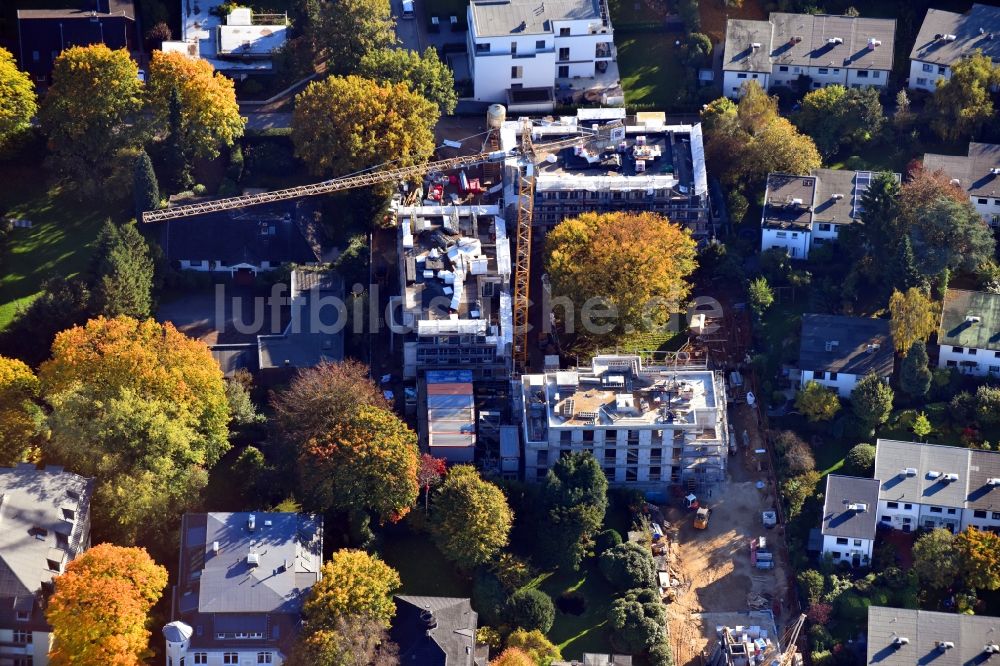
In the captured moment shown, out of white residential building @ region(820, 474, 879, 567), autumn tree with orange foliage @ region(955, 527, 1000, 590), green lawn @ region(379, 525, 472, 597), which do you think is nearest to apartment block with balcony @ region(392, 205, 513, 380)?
green lawn @ region(379, 525, 472, 597)

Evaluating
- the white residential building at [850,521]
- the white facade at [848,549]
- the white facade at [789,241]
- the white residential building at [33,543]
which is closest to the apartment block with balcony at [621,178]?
the white facade at [789,241]

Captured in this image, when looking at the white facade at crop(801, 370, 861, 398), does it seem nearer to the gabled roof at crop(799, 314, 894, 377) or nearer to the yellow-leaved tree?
the gabled roof at crop(799, 314, 894, 377)

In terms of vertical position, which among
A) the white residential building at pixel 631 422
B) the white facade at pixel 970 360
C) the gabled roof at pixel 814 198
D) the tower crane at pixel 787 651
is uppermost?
the gabled roof at pixel 814 198

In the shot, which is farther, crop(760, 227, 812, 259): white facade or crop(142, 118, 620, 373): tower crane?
crop(760, 227, 812, 259): white facade

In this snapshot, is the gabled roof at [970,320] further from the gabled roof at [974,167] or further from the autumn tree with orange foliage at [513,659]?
the autumn tree with orange foliage at [513,659]

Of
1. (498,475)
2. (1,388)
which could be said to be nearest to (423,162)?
(498,475)

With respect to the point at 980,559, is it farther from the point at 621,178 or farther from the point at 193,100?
the point at 193,100
